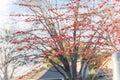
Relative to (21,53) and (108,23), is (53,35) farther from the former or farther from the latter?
(108,23)

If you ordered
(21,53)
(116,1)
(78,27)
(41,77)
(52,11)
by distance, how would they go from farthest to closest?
(41,77) → (21,53) → (52,11) → (78,27) → (116,1)

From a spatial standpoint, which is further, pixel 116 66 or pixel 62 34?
pixel 62 34

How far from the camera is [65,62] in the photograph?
21.8 m

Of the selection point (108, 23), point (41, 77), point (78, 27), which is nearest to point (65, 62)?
point (78, 27)

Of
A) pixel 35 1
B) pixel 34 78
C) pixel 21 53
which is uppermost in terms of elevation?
pixel 35 1

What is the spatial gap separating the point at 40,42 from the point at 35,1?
9.01ft

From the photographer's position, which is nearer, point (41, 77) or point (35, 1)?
point (35, 1)

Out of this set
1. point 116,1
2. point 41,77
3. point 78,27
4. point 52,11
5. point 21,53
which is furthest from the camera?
point 41,77

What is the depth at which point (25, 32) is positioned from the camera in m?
19.5

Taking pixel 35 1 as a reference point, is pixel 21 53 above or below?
below

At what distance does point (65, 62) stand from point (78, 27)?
626 cm

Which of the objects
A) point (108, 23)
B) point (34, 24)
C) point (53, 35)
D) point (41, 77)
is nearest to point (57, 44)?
point (53, 35)

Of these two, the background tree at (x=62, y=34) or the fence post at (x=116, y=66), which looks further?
the background tree at (x=62, y=34)

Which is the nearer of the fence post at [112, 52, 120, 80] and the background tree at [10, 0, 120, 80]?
the fence post at [112, 52, 120, 80]
